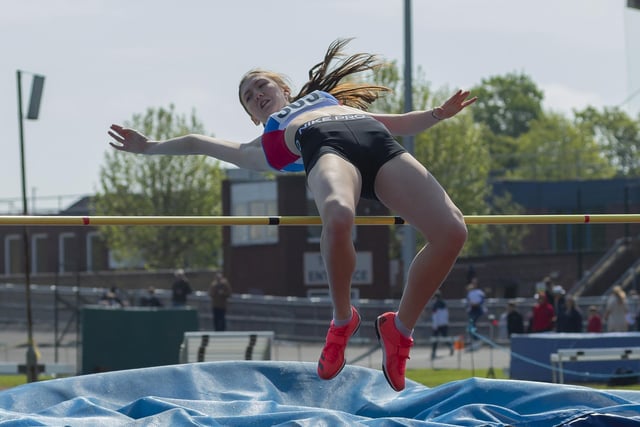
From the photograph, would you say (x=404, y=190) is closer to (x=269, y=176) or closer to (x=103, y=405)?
(x=103, y=405)

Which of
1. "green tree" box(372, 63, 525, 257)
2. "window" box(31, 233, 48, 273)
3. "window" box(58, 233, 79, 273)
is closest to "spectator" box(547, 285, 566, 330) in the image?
"green tree" box(372, 63, 525, 257)

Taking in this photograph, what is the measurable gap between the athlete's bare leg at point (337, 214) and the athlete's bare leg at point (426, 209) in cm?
15

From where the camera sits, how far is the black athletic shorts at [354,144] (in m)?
4.79

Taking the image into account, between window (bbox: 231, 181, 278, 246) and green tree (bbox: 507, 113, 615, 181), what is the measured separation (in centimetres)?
2979

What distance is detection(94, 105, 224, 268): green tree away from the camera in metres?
41.2

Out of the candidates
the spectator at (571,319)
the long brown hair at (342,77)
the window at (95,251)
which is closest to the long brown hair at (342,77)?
the long brown hair at (342,77)

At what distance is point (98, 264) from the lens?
1964 inches

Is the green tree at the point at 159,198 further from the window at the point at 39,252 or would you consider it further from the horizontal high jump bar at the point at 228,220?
the horizontal high jump bar at the point at 228,220

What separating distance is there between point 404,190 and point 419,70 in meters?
35.7

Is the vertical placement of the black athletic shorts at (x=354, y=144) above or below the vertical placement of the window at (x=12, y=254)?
above

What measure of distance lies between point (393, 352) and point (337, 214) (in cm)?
68

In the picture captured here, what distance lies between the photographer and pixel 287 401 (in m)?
6.05

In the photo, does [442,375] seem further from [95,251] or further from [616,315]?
[95,251]

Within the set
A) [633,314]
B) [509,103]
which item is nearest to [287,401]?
[633,314]
